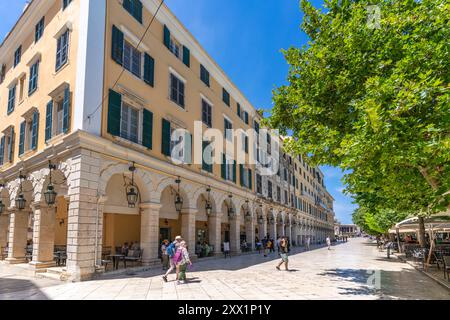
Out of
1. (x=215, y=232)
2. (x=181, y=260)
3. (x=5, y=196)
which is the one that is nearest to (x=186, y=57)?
(x=215, y=232)

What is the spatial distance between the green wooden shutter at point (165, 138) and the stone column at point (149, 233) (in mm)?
2988

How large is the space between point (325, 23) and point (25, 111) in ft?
50.4

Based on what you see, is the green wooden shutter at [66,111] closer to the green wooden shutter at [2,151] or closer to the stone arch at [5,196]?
the stone arch at [5,196]

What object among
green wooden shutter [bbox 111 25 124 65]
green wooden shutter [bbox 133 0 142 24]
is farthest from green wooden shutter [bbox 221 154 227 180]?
green wooden shutter [bbox 111 25 124 65]

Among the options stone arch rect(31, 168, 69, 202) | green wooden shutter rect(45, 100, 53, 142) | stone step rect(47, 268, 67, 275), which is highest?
green wooden shutter rect(45, 100, 53, 142)

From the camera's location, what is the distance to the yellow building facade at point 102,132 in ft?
39.9

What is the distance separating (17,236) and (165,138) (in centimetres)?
908

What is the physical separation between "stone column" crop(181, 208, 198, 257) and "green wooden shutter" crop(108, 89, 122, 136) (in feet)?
22.2

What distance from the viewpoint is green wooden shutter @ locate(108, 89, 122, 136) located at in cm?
1294

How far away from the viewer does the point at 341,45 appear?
34.6 ft

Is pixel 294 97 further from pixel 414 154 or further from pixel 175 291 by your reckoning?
pixel 175 291

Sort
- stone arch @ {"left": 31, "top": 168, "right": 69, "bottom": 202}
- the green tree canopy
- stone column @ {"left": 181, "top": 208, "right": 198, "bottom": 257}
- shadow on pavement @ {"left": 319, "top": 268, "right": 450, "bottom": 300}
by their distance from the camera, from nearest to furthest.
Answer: the green tree canopy, shadow on pavement @ {"left": 319, "top": 268, "right": 450, "bottom": 300}, stone arch @ {"left": 31, "top": 168, "right": 69, "bottom": 202}, stone column @ {"left": 181, "top": 208, "right": 198, "bottom": 257}

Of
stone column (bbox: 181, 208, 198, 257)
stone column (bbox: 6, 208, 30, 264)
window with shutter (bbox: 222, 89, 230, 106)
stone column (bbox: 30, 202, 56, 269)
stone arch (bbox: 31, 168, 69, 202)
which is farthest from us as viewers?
window with shutter (bbox: 222, 89, 230, 106)

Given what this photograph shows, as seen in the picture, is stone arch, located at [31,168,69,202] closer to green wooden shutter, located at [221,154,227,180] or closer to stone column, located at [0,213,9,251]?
stone column, located at [0,213,9,251]
